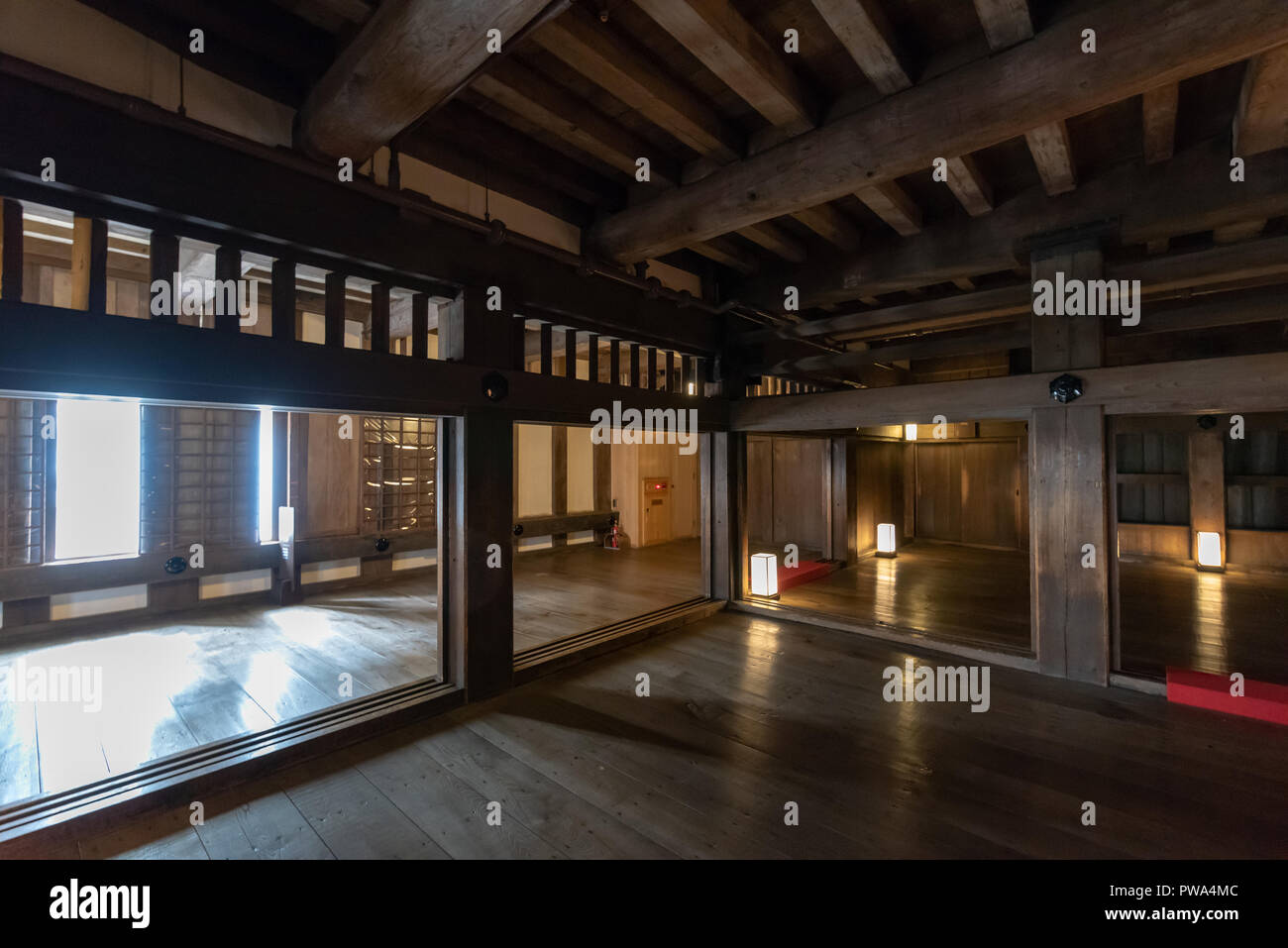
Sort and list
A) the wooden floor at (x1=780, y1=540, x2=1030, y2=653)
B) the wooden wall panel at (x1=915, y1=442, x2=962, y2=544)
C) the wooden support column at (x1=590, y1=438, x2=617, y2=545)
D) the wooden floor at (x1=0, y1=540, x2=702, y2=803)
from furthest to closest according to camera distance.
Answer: the wooden support column at (x1=590, y1=438, x2=617, y2=545) → the wooden wall panel at (x1=915, y1=442, x2=962, y2=544) → the wooden floor at (x1=780, y1=540, x2=1030, y2=653) → the wooden floor at (x1=0, y1=540, x2=702, y2=803)

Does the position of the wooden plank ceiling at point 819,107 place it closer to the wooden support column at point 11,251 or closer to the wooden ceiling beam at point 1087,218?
the wooden ceiling beam at point 1087,218

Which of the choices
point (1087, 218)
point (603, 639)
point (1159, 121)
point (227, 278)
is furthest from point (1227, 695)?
point (227, 278)

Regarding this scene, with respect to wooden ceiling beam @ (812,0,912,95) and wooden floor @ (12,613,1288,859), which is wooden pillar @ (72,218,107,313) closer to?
wooden floor @ (12,613,1288,859)

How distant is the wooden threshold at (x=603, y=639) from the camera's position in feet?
11.4

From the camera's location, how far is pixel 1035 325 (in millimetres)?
3580

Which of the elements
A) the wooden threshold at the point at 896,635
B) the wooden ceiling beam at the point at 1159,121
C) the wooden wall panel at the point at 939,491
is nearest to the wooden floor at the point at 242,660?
the wooden threshold at the point at 896,635

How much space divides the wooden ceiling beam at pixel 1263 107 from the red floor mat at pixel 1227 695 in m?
2.76

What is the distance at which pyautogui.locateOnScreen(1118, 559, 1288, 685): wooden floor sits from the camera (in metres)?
3.51

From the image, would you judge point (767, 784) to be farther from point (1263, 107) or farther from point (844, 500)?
point (844, 500)

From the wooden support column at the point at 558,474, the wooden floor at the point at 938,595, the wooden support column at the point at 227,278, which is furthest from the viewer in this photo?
the wooden support column at the point at 558,474

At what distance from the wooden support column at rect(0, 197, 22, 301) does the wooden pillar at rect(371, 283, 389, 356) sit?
47.6 inches

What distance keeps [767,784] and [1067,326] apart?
333 cm

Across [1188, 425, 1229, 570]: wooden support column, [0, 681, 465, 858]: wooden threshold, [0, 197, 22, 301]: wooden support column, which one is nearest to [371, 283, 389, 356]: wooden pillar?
[0, 197, 22, 301]: wooden support column

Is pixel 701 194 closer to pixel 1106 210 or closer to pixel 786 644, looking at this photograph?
pixel 1106 210
